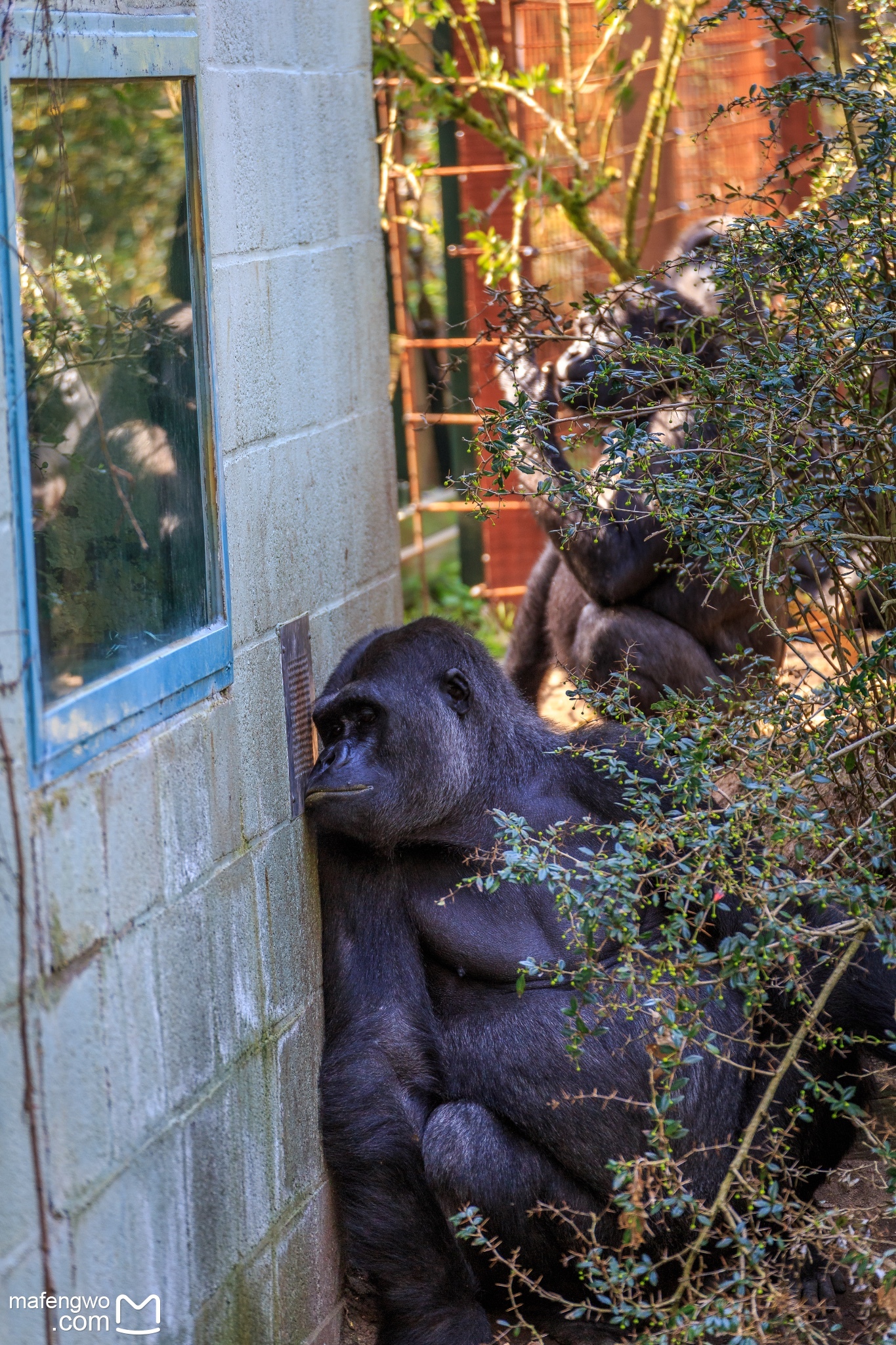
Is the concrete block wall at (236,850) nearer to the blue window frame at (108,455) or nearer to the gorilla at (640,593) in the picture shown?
the blue window frame at (108,455)

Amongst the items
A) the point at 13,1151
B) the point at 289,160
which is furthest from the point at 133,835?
the point at 289,160

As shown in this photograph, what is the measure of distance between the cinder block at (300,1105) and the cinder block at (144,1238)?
0.57m

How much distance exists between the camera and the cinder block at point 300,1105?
10.5 ft

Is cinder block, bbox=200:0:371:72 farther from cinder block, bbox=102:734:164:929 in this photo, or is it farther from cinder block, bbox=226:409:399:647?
cinder block, bbox=102:734:164:929

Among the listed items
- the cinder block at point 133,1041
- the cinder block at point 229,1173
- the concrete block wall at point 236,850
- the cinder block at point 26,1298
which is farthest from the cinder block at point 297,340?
the cinder block at point 26,1298

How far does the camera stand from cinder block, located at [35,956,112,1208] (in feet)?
6.97

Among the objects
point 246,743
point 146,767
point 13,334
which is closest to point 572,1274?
point 246,743

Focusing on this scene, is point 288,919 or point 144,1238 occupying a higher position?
point 288,919

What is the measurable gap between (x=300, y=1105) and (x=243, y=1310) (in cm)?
51

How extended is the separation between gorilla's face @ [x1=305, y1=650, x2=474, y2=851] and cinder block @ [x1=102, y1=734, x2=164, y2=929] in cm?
78

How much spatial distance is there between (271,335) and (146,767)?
1.23 metres

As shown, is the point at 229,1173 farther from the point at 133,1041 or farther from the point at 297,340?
the point at 297,340

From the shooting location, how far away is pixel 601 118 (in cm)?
864

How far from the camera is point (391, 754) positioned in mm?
3418
